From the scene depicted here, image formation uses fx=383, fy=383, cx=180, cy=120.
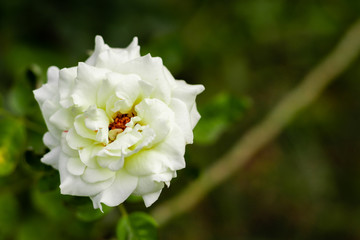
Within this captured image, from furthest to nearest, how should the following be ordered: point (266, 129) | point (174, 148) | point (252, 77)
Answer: point (252, 77) → point (266, 129) → point (174, 148)

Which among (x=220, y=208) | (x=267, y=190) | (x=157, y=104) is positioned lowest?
(x=220, y=208)

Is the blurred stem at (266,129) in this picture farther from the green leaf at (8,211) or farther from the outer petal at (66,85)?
the outer petal at (66,85)

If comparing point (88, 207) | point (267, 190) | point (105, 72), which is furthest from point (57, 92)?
point (267, 190)

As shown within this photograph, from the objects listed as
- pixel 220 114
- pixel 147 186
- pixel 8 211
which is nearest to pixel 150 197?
pixel 147 186

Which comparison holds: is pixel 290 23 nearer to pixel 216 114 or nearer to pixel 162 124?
pixel 216 114

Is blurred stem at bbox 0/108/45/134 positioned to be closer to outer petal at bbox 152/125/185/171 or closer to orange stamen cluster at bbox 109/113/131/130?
orange stamen cluster at bbox 109/113/131/130

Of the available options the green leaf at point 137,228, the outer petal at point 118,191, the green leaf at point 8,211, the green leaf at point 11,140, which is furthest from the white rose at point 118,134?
the green leaf at point 8,211

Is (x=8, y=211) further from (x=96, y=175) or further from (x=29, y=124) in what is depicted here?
(x=96, y=175)

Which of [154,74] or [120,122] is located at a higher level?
[154,74]

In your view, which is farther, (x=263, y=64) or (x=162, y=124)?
(x=263, y=64)
